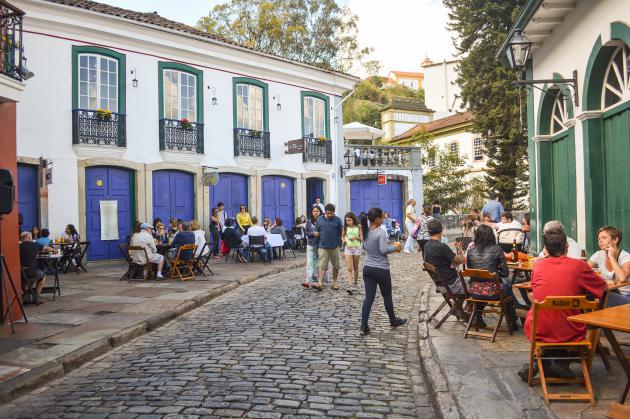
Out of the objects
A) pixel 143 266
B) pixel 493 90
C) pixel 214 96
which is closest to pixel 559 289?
pixel 143 266

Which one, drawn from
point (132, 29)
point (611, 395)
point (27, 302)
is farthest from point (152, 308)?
point (132, 29)

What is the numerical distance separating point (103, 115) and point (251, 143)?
18.4 feet

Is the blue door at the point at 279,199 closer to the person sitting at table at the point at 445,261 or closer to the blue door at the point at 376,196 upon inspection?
the blue door at the point at 376,196

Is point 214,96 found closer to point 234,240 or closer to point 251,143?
point 251,143

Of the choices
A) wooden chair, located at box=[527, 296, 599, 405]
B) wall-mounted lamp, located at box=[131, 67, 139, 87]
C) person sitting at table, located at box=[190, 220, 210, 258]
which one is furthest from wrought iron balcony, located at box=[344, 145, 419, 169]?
wooden chair, located at box=[527, 296, 599, 405]

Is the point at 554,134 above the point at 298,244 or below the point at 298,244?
above

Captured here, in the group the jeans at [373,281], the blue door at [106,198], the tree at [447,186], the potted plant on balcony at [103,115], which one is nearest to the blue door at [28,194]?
the blue door at [106,198]

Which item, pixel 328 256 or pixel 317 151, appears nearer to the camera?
pixel 328 256

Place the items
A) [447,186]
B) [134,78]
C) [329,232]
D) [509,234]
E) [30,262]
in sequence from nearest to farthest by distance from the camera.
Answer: [30,262] → [509,234] → [329,232] → [134,78] → [447,186]

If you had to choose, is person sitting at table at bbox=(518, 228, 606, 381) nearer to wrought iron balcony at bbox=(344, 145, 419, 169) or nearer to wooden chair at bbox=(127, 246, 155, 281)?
wooden chair at bbox=(127, 246, 155, 281)

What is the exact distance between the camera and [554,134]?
1167cm

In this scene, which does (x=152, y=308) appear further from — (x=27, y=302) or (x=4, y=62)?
(x=4, y=62)

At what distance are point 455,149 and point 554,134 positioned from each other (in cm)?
2859

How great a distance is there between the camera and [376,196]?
2466 cm
